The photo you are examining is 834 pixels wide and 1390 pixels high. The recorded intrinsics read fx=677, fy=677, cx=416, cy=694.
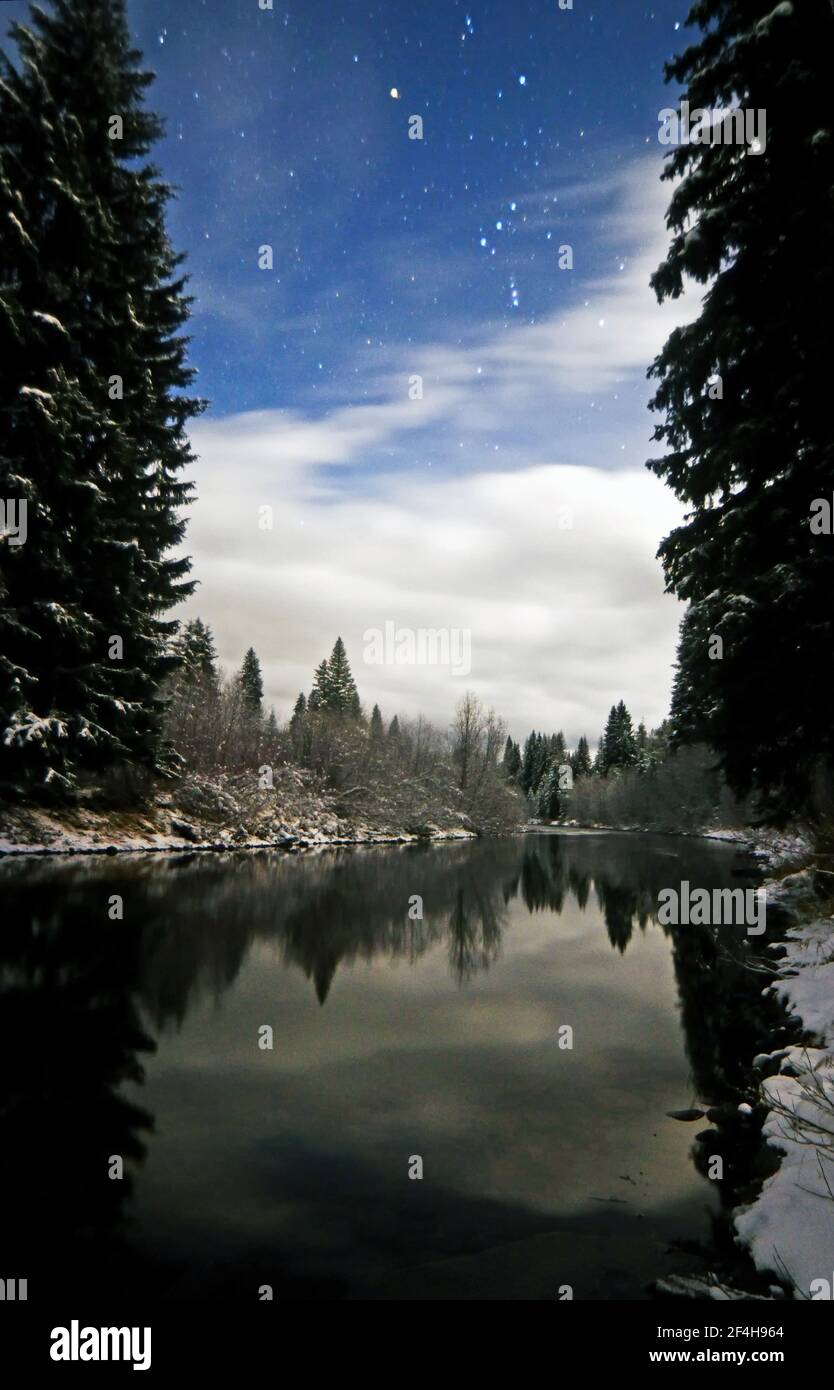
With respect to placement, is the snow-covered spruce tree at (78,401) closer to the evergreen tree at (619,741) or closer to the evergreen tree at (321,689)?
the evergreen tree at (321,689)

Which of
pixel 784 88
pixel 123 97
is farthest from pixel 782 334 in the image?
pixel 123 97

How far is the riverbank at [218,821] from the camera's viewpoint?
20.2m

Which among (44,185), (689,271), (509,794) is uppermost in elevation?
(44,185)

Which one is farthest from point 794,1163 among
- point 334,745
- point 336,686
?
point 336,686

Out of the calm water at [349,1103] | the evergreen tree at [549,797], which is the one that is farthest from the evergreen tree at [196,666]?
the evergreen tree at [549,797]

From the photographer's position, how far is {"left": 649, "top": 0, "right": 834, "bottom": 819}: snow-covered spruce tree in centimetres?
918

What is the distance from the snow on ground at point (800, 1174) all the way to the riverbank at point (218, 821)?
64.1 ft

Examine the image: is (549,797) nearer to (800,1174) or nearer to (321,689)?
(321,689)

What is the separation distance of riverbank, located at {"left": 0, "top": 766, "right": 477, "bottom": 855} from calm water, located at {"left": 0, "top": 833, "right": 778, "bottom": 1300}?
8.49m

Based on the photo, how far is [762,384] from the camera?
1028 centimetres

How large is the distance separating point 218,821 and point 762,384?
1051 inches
